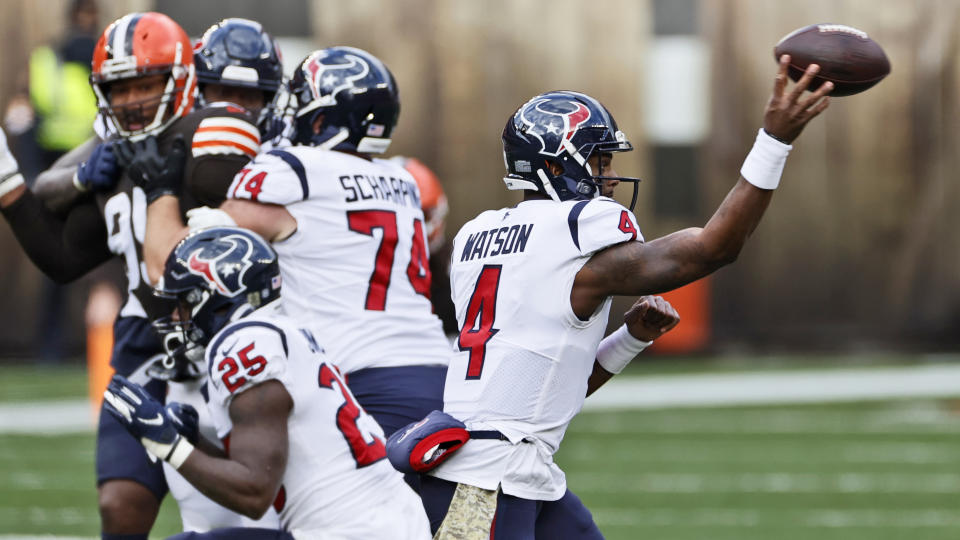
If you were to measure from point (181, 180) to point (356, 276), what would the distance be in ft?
1.96

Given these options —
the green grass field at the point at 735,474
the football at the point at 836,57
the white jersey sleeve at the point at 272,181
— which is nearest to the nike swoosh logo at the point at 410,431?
the white jersey sleeve at the point at 272,181

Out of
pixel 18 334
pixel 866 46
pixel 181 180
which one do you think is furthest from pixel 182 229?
pixel 18 334

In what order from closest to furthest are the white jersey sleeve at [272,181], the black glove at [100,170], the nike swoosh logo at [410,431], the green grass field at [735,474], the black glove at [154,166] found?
the nike swoosh logo at [410,431] → the white jersey sleeve at [272,181] → the black glove at [154,166] → the black glove at [100,170] → the green grass field at [735,474]

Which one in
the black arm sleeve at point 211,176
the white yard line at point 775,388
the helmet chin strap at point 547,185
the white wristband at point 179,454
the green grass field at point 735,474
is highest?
the helmet chin strap at point 547,185

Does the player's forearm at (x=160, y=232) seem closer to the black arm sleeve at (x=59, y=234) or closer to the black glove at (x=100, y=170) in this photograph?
the black glove at (x=100, y=170)

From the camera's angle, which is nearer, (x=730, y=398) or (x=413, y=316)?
(x=413, y=316)

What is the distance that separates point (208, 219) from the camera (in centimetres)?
417

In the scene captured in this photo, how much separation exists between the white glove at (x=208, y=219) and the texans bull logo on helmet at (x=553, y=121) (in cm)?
90

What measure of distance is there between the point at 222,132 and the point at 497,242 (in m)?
1.10

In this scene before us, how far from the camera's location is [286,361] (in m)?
3.64

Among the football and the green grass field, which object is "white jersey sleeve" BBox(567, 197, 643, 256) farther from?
the green grass field

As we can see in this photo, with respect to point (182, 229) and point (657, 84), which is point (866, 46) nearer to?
point (182, 229)

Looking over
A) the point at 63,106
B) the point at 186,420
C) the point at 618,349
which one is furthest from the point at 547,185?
the point at 63,106

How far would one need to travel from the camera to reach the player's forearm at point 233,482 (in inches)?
141
